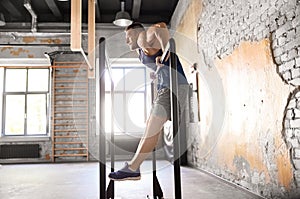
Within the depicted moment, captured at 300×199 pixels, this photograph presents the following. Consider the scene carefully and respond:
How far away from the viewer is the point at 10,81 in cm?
862

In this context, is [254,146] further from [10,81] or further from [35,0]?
[10,81]

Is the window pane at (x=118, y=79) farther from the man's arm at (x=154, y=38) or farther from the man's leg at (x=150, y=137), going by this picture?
the man's leg at (x=150, y=137)

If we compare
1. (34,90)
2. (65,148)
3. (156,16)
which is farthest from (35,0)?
(65,148)

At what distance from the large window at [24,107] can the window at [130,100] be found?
1.91 metres

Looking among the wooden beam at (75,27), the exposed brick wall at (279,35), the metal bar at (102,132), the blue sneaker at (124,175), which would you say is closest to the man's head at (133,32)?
the metal bar at (102,132)

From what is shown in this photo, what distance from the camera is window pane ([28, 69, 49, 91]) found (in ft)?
28.3

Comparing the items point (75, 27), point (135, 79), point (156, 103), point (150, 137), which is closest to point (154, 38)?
point (156, 103)

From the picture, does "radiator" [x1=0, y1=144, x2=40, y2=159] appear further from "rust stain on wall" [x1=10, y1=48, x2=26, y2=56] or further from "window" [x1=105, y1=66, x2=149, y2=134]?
"rust stain on wall" [x1=10, y1=48, x2=26, y2=56]

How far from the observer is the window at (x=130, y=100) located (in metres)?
8.64

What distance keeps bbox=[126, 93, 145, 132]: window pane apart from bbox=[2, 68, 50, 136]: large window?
7.28 ft

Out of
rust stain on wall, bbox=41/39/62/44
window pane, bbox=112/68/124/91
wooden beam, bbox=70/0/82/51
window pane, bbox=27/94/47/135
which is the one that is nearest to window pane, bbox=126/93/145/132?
window pane, bbox=112/68/124/91

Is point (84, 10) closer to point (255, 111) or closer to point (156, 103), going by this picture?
point (255, 111)

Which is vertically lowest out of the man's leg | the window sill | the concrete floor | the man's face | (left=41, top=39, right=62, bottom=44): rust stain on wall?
the concrete floor

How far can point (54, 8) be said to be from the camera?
7.64 m
